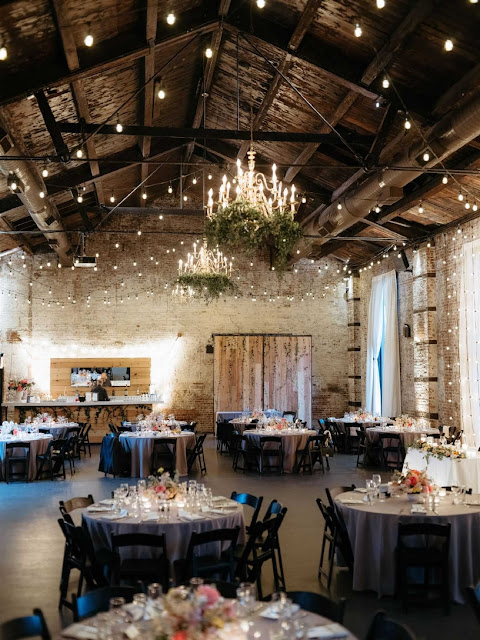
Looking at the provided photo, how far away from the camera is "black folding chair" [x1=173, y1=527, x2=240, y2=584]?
195 inches

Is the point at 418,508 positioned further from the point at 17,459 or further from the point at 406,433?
the point at 17,459

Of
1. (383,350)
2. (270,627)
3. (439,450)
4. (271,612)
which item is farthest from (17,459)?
(383,350)

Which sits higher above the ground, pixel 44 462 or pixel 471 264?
pixel 471 264

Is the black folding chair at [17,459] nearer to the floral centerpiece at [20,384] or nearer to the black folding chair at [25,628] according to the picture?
the floral centerpiece at [20,384]

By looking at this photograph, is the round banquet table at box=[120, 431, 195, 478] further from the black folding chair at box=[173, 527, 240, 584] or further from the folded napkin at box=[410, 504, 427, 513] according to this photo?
the folded napkin at box=[410, 504, 427, 513]

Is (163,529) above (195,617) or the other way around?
the other way around

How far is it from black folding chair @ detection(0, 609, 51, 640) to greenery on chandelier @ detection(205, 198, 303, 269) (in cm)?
465

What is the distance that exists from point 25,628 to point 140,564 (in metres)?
2.11

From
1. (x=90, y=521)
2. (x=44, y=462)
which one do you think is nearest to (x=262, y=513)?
(x=90, y=521)

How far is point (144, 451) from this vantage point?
466 inches

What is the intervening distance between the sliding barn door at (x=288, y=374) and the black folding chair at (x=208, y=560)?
13.7 m

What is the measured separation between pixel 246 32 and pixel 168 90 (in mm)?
2922

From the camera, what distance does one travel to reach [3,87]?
8.24m

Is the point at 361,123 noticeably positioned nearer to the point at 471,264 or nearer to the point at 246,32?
the point at 246,32
